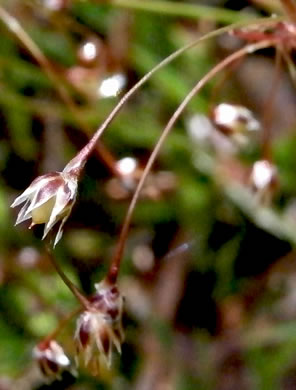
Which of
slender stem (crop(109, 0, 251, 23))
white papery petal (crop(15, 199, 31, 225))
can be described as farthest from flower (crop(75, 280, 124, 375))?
slender stem (crop(109, 0, 251, 23))

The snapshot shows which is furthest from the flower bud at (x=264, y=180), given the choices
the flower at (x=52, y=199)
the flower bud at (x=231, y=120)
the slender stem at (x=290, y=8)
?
the flower at (x=52, y=199)

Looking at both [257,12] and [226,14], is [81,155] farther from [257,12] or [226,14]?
[257,12]

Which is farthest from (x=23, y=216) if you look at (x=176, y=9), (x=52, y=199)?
(x=176, y=9)

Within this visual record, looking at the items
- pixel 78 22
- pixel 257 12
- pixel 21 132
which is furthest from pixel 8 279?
pixel 257 12

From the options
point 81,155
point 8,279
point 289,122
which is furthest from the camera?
point 289,122

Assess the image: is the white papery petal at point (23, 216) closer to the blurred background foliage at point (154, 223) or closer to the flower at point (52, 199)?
the flower at point (52, 199)

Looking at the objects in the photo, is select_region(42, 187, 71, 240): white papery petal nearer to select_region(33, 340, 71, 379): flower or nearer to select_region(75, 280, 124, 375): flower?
select_region(75, 280, 124, 375): flower

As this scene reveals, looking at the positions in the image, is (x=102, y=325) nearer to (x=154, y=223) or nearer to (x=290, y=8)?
(x=290, y=8)
